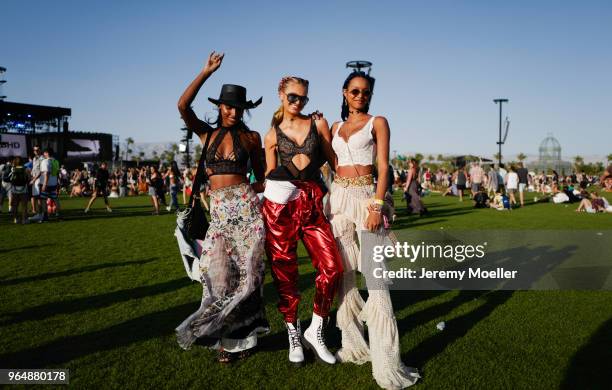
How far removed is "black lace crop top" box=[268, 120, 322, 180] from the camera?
3617 mm

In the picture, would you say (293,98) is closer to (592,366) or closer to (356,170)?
(356,170)

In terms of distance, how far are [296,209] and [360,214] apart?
1.71 feet

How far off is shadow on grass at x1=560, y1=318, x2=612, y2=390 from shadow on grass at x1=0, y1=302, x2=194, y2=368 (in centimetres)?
355

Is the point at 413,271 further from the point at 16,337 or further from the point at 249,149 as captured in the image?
the point at 16,337

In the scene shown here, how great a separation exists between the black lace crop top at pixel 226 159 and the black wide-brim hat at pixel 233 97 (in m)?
0.26

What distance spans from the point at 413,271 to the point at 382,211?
4.21m

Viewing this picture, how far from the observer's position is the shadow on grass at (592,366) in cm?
326

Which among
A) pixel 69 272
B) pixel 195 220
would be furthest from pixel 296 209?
pixel 69 272

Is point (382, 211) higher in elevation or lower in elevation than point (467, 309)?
higher

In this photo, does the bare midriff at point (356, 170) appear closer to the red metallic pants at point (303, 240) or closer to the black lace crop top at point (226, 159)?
the red metallic pants at point (303, 240)

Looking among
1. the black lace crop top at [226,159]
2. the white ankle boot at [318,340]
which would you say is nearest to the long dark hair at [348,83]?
the black lace crop top at [226,159]

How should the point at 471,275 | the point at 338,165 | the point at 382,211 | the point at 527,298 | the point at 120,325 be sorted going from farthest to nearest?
the point at 471,275, the point at 527,298, the point at 120,325, the point at 338,165, the point at 382,211

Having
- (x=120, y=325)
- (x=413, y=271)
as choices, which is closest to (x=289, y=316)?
(x=120, y=325)

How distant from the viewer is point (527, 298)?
5656 millimetres
